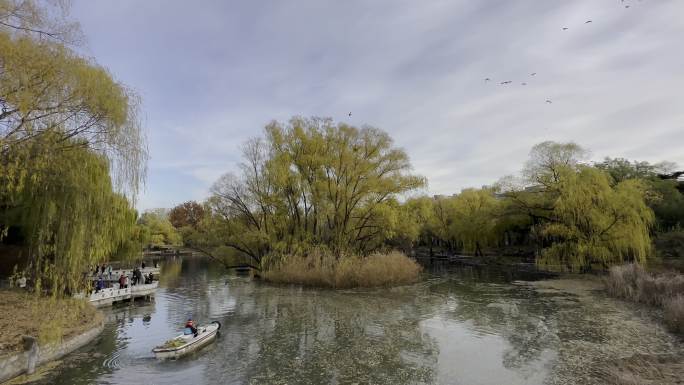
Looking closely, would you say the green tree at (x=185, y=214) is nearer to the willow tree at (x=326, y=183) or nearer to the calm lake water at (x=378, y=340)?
the willow tree at (x=326, y=183)

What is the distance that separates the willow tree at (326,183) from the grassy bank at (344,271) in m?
1.91

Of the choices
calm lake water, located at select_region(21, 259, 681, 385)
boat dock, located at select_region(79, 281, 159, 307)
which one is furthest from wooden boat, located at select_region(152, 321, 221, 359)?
boat dock, located at select_region(79, 281, 159, 307)

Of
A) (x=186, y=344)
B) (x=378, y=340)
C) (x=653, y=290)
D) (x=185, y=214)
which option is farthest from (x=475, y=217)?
(x=185, y=214)

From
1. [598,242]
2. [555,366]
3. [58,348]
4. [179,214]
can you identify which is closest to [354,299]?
[555,366]

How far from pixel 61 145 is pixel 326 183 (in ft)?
69.2

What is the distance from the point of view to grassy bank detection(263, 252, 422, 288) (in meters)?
26.0

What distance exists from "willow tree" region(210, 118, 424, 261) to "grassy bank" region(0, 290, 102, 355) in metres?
18.5

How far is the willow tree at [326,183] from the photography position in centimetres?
2989

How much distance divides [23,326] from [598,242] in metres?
33.2

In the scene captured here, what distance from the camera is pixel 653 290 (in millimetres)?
18938

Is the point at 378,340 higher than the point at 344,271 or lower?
lower

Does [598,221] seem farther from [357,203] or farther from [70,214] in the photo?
[70,214]

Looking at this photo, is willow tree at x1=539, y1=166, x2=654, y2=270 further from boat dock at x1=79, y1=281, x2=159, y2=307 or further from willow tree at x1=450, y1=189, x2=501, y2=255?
boat dock at x1=79, y1=281, x2=159, y2=307

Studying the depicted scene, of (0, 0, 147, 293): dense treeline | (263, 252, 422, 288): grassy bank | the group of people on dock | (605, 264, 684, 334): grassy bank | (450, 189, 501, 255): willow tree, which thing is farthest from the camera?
(450, 189, 501, 255): willow tree
